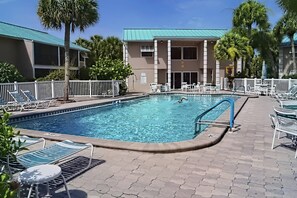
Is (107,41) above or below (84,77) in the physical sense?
above

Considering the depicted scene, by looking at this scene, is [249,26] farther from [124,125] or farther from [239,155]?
[239,155]

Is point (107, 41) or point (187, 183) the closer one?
point (187, 183)

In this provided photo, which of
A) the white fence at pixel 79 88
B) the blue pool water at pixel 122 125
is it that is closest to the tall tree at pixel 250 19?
the white fence at pixel 79 88

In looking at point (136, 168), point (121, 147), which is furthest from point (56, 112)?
point (136, 168)

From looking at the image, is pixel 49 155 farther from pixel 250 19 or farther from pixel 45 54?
pixel 250 19

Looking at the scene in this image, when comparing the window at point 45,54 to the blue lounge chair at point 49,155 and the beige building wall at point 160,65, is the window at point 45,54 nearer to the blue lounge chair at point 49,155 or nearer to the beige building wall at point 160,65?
the beige building wall at point 160,65

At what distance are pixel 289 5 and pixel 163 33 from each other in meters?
26.1

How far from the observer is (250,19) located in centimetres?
2648

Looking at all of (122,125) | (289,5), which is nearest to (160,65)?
(122,125)

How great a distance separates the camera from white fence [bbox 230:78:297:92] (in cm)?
2188

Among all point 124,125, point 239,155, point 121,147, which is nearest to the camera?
point 239,155

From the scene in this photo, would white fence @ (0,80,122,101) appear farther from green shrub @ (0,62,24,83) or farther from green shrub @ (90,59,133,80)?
green shrub @ (0,62,24,83)

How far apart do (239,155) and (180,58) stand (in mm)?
27305

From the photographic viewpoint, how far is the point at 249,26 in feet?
89.0
